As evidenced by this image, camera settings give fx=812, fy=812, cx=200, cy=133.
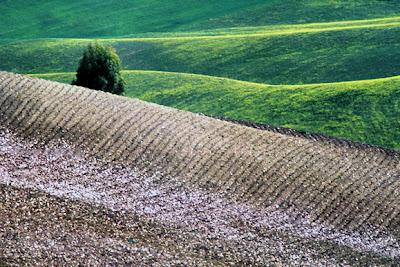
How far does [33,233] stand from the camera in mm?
27797

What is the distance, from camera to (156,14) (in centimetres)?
10556

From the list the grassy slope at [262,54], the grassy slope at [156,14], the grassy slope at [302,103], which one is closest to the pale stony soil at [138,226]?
the grassy slope at [302,103]

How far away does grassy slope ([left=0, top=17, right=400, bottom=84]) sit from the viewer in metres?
66.8

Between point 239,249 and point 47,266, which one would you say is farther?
point 239,249

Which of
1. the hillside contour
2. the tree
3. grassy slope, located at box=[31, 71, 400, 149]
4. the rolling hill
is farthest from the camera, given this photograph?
the rolling hill

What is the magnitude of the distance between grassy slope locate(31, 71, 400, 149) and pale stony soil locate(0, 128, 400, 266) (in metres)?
14.7

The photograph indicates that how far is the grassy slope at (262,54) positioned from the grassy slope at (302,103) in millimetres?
8737

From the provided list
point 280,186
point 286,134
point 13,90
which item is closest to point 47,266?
point 280,186

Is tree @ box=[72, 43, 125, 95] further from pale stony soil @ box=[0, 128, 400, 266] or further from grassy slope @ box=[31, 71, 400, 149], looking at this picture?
pale stony soil @ box=[0, 128, 400, 266]

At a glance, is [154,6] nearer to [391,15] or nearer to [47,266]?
[391,15]

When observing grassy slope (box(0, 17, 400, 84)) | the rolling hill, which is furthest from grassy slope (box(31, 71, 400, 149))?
grassy slope (box(0, 17, 400, 84))

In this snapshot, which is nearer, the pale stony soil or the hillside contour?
the pale stony soil

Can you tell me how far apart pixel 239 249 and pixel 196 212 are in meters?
3.44

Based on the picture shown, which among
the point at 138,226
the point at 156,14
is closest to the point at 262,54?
the point at 156,14
